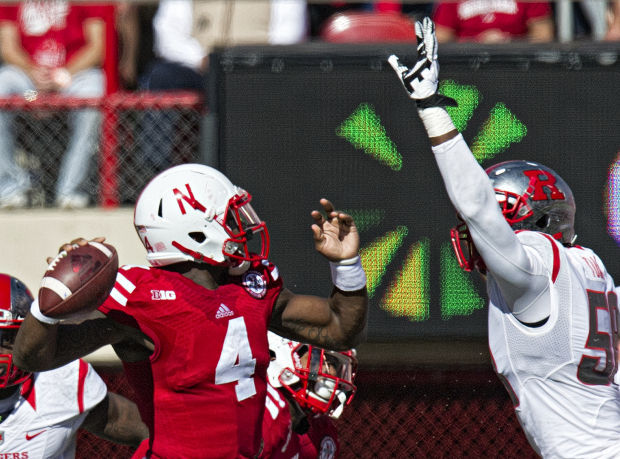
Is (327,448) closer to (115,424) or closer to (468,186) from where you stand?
(115,424)

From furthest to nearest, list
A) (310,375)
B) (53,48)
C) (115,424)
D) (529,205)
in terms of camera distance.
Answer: (53,48), (310,375), (115,424), (529,205)

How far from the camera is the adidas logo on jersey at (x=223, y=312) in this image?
10.6 feet

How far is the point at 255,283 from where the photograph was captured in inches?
132

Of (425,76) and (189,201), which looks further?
(189,201)

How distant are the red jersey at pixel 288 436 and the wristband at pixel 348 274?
69cm

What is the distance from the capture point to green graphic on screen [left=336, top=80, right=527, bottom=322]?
4.37 meters

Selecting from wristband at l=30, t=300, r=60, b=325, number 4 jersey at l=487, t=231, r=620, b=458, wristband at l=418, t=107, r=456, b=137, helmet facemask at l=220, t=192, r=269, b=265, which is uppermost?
wristband at l=418, t=107, r=456, b=137

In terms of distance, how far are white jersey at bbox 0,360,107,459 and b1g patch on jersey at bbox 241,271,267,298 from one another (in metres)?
0.94

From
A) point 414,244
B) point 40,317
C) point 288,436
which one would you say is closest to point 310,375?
point 288,436

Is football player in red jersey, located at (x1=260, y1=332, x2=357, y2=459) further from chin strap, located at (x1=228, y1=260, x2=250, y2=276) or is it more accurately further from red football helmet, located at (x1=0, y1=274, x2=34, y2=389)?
red football helmet, located at (x1=0, y1=274, x2=34, y2=389)

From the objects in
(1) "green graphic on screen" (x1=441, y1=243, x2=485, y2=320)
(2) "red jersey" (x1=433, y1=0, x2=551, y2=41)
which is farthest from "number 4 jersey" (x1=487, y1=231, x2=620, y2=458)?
(2) "red jersey" (x1=433, y1=0, x2=551, y2=41)

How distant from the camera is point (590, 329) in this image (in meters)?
3.35

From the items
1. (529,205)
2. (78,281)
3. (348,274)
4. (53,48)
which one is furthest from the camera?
(53,48)

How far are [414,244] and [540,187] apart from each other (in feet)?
3.02
